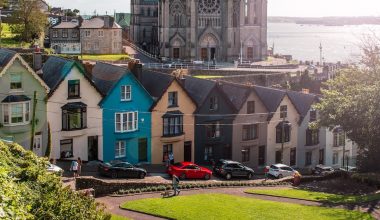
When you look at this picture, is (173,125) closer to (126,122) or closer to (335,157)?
(126,122)

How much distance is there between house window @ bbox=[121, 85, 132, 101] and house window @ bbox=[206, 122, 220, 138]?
303 inches

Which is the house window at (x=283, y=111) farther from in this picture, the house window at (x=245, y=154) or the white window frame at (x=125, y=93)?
Result: the white window frame at (x=125, y=93)

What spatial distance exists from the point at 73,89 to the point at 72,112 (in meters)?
1.56

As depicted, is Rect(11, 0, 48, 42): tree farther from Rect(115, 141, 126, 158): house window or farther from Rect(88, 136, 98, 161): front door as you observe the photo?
Rect(88, 136, 98, 161): front door

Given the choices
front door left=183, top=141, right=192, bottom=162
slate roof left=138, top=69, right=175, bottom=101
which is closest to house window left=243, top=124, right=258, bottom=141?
front door left=183, top=141, right=192, bottom=162

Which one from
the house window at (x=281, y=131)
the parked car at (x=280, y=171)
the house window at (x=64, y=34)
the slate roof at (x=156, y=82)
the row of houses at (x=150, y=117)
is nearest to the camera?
the row of houses at (x=150, y=117)

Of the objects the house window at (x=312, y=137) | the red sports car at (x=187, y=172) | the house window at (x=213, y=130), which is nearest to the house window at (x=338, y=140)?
the house window at (x=312, y=137)

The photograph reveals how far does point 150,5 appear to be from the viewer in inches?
5079

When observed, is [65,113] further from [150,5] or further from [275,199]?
[150,5]

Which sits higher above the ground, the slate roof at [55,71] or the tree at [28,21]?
the tree at [28,21]

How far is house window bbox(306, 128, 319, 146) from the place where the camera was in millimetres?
54916

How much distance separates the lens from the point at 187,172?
130 ft

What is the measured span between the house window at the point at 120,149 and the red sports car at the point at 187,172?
18.7 ft

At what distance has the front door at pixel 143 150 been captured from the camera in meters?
45.7
